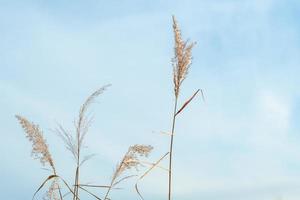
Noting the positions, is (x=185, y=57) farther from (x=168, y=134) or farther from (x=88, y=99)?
(x=88, y=99)

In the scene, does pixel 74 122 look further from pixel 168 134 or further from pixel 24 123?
pixel 168 134

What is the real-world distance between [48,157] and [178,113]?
1.26 metres

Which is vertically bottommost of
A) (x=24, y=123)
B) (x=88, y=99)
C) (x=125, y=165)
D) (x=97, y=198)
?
(x=97, y=198)

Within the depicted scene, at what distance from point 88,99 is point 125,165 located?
705 millimetres

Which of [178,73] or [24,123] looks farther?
[24,123]

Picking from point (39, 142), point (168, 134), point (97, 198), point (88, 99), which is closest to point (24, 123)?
point (39, 142)

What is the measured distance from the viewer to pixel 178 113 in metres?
4.00

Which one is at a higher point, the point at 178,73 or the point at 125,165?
the point at 178,73

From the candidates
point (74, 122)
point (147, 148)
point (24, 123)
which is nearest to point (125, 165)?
point (147, 148)

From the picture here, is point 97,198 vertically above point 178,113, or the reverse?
point 178,113

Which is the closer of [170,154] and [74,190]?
[170,154]

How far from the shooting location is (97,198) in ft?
14.3

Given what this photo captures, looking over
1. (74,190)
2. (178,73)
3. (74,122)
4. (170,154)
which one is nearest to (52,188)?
(74,190)

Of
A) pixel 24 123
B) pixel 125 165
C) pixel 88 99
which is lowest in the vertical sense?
pixel 125 165
